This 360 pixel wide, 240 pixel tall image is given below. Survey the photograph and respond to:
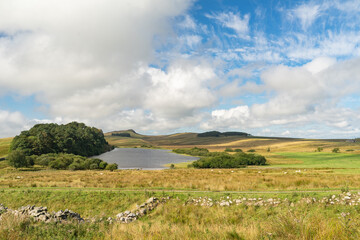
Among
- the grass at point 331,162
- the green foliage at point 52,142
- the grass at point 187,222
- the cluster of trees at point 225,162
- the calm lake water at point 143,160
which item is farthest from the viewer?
the green foliage at point 52,142

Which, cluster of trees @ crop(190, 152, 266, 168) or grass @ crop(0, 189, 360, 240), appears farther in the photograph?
cluster of trees @ crop(190, 152, 266, 168)

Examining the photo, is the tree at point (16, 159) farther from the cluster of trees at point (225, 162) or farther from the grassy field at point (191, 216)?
the cluster of trees at point (225, 162)

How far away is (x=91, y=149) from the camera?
13712cm

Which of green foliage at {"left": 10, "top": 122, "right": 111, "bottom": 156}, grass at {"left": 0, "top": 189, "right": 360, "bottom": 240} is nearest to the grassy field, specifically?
A: grass at {"left": 0, "top": 189, "right": 360, "bottom": 240}

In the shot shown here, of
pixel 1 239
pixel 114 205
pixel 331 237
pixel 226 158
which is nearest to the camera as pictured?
pixel 331 237

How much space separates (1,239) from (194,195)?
14322 millimetres

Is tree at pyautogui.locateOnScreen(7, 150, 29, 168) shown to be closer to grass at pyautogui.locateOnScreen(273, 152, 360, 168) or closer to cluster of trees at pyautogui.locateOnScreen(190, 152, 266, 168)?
cluster of trees at pyautogui.locateOnScreen(190, 152, 266, 168)

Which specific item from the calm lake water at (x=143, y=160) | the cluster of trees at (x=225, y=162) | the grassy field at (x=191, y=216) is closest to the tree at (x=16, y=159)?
the calm lake water at (x=143, y=160)

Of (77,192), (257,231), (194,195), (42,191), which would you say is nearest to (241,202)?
(194,195)

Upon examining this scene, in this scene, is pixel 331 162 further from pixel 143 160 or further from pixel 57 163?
pixel 57 163

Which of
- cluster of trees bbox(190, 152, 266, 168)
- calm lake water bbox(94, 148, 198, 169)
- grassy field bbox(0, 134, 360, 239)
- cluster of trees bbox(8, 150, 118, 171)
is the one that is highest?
grassy field bbox(0, 134, 360, 239)

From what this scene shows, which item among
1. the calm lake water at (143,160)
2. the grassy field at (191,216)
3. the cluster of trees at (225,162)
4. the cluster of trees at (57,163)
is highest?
the grassy field at (191,216)

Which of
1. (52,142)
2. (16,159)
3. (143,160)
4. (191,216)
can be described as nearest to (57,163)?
(16,159)

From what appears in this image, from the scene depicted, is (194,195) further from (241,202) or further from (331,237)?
(331,237)
